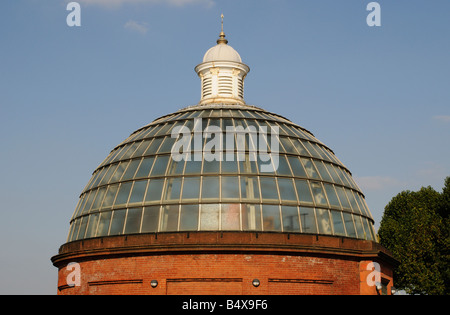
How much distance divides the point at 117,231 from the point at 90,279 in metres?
2.27

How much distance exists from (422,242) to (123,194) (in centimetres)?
2457

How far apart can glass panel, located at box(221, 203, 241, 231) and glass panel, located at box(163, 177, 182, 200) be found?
2.09m

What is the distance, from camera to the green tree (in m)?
42.3

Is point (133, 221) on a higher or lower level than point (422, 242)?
lower

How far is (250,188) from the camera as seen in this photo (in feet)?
83.6

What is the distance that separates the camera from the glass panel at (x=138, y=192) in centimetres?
2622

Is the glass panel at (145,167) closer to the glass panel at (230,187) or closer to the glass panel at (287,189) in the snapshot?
the glass panel at (230,187)

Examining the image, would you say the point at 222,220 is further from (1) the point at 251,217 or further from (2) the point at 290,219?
(2) the point at 290,219

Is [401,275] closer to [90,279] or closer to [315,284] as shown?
[315,284]

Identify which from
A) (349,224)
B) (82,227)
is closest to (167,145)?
(82,227)

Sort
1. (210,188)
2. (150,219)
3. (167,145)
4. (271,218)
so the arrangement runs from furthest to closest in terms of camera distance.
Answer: (167,145)
(210,188)
(150,219)
(271,218)

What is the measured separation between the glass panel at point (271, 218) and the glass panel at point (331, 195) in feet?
10.5

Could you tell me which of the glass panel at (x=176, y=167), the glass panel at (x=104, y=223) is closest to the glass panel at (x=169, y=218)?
the glass panel at (x=176, y=167)

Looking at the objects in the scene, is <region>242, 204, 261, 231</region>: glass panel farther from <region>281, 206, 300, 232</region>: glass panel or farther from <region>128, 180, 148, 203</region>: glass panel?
<region>128, 180, 148, 203</region>: glass panel
